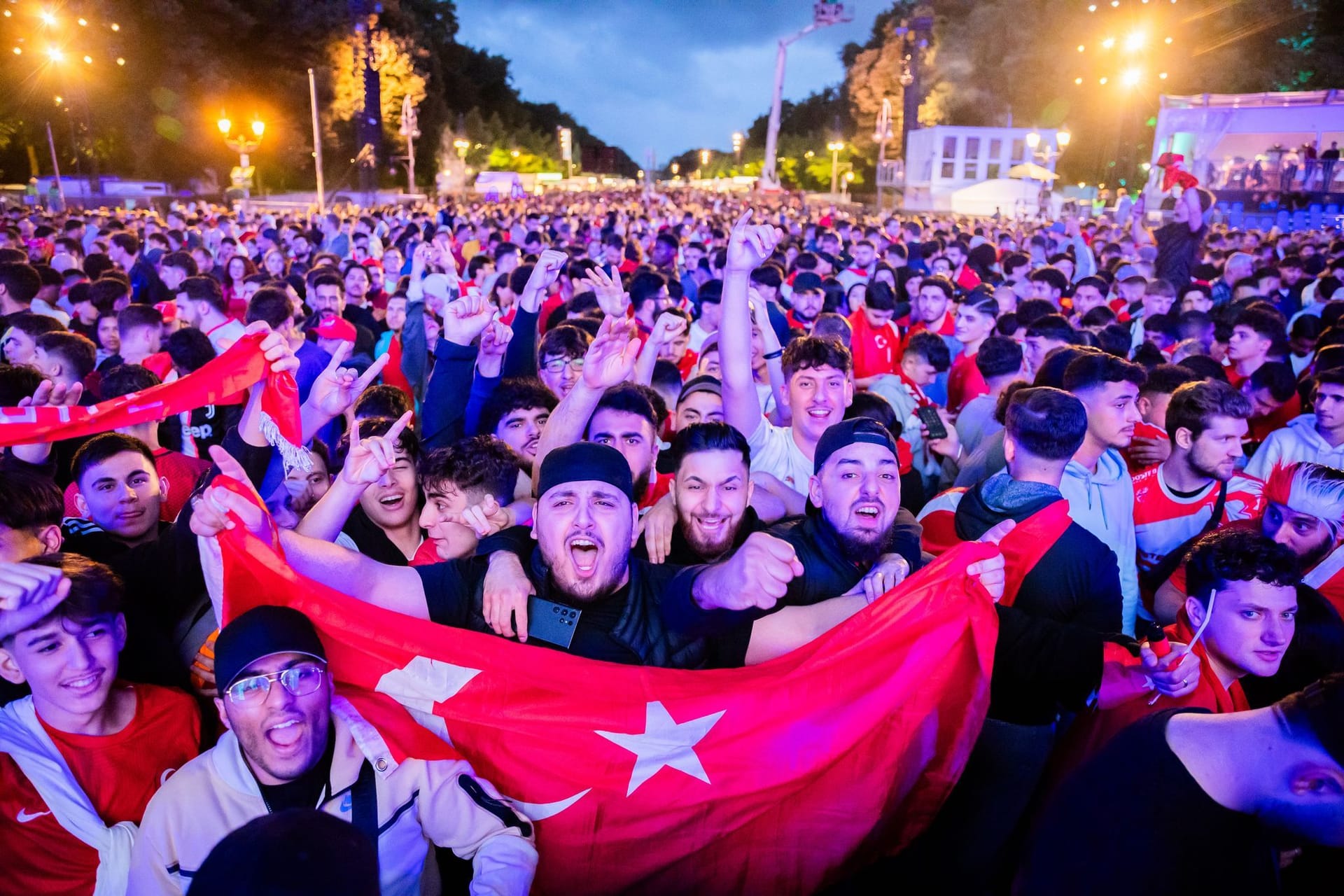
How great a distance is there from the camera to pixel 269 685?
250 centimetres

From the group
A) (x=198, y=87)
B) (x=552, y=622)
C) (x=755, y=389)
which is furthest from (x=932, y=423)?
(x=198, y=87)

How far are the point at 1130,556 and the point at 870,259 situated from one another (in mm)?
9709

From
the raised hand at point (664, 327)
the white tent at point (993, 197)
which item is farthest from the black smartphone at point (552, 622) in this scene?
the white tent at point (993, 197)

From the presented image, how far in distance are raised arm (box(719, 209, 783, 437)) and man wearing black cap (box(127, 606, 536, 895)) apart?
7.94ft

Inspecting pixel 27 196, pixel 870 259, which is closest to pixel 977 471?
pixel 870 259

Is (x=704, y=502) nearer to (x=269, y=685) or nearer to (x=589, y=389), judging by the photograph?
(x=589, y=389)

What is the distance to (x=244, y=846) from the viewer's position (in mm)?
1556

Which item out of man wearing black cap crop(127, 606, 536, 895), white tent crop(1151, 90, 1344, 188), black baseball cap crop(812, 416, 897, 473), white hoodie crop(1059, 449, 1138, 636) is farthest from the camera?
white tent crop(1151, 90, 1344, 188)

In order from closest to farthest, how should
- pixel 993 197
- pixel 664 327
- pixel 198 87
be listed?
pixel 664 327 < pixel 198 87 < pixel 993 197

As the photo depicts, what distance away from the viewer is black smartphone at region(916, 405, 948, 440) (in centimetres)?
527

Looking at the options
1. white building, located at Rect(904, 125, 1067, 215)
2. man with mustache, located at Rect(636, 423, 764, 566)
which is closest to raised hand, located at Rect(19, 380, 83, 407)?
man with mustache, located at Rect(636, 423, 764, 566)

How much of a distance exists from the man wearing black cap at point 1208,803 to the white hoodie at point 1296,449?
11.3ft

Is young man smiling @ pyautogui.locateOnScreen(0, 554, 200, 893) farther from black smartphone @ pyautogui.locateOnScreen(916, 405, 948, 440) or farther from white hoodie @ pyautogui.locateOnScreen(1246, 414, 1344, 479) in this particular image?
white hoodie @ pyautogui.locateOnScreen(1246, 414, 1344, 479)

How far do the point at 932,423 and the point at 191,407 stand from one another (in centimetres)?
402
